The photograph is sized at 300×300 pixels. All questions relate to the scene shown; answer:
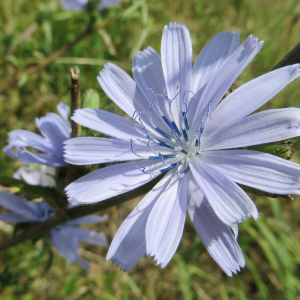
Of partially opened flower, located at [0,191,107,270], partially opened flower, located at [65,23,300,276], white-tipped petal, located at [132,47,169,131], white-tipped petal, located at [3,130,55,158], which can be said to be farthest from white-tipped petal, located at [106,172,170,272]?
partially opened flower, located at [0,191,107,270]

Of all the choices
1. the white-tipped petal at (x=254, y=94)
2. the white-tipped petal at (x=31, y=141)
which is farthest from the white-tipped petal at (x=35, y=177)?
the white-tipped petal at (x=254, y=94)

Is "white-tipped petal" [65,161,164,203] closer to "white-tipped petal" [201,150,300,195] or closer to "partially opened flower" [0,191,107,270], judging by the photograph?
"white-tipped petal" [201,150,300,195]

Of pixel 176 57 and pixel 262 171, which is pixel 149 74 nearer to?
pixel 176 57

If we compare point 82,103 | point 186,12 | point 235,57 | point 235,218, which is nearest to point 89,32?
point 186,12

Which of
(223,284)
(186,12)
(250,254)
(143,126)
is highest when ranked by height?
(186,12)

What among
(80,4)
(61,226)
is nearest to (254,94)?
(61,226)

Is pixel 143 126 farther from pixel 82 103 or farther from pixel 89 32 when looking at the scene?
pixel 89 32
